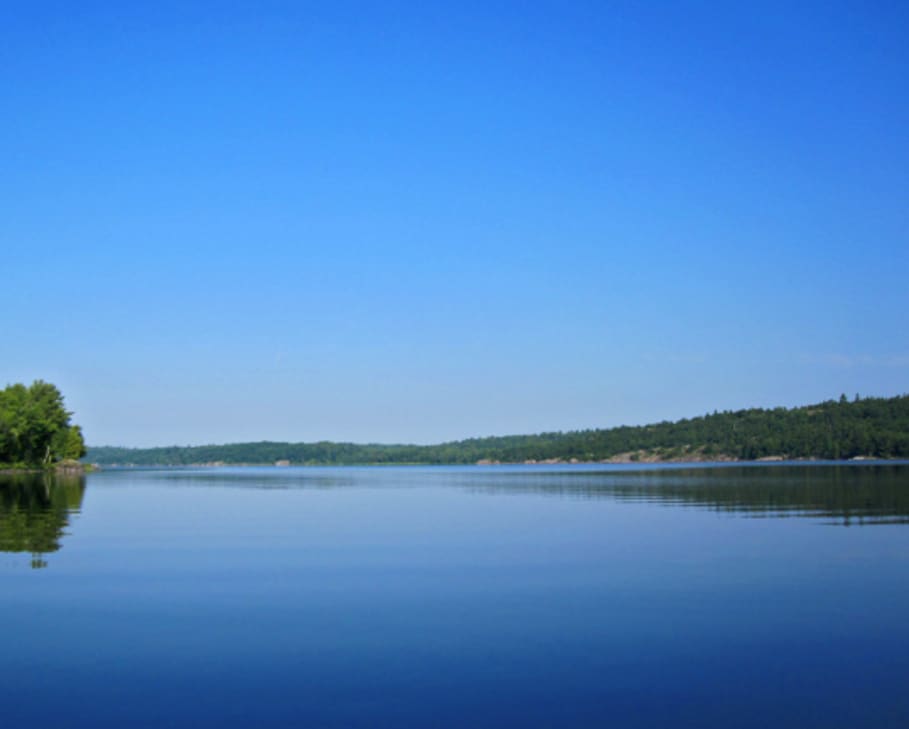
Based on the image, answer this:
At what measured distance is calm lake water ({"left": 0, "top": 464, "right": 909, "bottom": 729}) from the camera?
11250 millimetres

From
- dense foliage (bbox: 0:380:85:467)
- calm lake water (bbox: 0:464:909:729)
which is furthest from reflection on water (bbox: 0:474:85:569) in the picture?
dense foliage (bbox: 0:380:85:467)

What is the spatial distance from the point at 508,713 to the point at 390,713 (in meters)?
1.54

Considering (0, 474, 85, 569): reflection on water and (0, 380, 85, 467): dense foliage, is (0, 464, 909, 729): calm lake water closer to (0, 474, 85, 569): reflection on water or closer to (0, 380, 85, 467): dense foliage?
(0, 474, 85, 569): reflection on water

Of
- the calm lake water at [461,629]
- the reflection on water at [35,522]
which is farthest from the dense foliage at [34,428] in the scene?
the calm lake water at [461,629]

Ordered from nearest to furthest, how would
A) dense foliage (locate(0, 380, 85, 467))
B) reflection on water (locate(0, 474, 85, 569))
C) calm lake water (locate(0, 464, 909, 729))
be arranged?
calm lake water (locate(0, 464, 909, 729))
reflection on water (locate(0, 474, 85, 569))
dense foliage (locate(0, 380, 85, 467))

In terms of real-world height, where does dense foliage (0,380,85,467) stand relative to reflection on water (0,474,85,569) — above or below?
above

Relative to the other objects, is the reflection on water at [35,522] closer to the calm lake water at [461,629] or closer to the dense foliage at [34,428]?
the calm lake water at [461,629]

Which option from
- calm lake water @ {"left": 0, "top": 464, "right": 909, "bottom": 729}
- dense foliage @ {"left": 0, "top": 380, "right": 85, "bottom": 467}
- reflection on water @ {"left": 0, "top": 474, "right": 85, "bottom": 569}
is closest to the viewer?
calm lake water @ {"left": 0, "top": 464, "right": 909, "bottom": 729}

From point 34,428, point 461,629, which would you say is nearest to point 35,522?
point 461,629

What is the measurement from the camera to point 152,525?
38.7 meters

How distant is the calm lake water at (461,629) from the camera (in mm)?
11250

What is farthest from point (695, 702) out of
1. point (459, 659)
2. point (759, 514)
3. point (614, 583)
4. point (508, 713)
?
point (759, 514)

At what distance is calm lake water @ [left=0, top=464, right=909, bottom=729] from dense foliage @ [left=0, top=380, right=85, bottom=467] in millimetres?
99879

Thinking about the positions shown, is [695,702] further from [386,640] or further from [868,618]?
[868,618]
